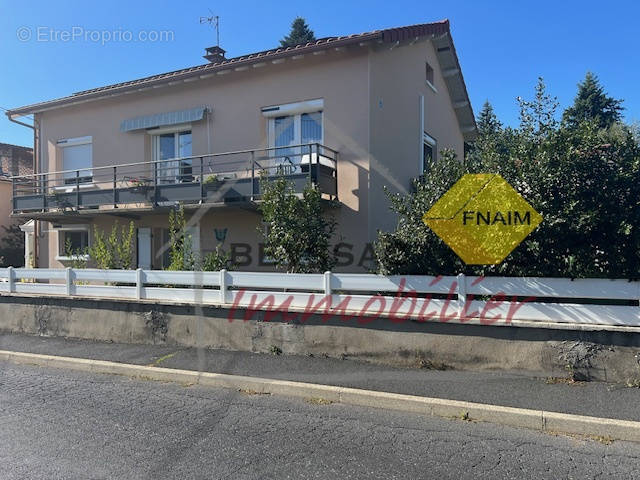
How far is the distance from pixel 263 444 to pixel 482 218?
411cm

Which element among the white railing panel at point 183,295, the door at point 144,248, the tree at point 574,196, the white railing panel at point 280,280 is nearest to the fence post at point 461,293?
the tree at point 574,196

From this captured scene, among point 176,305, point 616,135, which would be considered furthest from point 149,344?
point 616,135

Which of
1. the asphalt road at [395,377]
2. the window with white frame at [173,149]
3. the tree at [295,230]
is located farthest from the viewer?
the window with white frame at [173,149]

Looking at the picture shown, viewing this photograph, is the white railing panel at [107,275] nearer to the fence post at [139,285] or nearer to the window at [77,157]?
the fence post at [139,285]

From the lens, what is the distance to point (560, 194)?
552 centimetres

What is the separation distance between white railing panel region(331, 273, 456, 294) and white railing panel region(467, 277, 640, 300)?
37 cm

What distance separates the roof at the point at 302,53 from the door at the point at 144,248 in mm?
3920

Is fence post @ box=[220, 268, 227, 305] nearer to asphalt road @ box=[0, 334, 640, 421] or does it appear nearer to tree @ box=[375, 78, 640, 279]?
asphalt road @ box=[0, 334, 640, 421]

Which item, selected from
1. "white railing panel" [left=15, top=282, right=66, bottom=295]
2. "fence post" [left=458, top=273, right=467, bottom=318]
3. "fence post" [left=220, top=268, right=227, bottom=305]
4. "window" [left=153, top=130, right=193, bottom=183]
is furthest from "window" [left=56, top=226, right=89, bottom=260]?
"fence post" [left=458, top=273, right=467, bottom=318]

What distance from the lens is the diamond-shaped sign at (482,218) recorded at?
5.66 meters

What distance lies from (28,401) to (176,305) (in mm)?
2497

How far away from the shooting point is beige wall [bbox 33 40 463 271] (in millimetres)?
9688

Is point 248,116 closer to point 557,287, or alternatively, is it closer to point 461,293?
point 461,293

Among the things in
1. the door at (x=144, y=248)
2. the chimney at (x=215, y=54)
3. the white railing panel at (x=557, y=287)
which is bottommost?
the white railing panel at (x=557, y=287)
